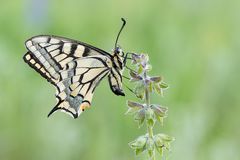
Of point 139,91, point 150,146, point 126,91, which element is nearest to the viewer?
point 150,146

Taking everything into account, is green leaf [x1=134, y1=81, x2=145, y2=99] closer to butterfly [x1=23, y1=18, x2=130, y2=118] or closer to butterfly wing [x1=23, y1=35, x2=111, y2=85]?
butterfly [x1=23, y1=18, x2=130, y2=118]

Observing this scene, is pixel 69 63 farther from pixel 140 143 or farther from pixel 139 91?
pixel 140 143

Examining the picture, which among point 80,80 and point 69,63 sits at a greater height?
point 69,63

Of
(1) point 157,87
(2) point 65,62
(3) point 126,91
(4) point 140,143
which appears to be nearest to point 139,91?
(1) point 157,87

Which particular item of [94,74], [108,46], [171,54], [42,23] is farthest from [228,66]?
[94,74]

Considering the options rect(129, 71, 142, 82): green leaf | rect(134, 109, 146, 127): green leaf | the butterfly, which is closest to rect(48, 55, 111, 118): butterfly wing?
the butterfly

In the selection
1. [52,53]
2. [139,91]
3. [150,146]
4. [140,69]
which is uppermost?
[52,53]

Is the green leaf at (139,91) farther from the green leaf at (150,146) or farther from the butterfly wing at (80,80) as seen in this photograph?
the butterfly wing at (80,80)

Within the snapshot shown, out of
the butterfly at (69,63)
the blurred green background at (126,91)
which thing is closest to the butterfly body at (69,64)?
the butterfly at (69,63)

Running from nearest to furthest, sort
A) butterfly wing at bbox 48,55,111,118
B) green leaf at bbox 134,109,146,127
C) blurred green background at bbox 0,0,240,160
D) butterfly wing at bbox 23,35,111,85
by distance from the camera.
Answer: green leaf at bbox 134,109,146,127, butterfly wing at bbox 48,55,111,118, butterfly wing at bbox 23,35,111,85, blurred green background at bbox 0,0,240,160
